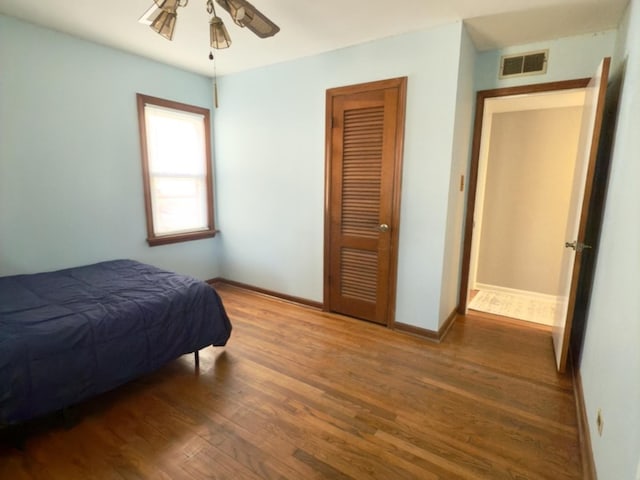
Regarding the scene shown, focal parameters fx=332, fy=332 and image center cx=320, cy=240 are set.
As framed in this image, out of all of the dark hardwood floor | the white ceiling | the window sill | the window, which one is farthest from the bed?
the white ceiling

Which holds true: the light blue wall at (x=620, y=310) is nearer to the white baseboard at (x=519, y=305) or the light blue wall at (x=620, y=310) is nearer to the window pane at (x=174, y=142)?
the white baseboard at (x=519, y=305)

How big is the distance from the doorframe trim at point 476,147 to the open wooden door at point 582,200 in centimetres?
26

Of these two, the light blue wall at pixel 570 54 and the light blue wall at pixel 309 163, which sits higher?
the light blue wall at pixel 570 54

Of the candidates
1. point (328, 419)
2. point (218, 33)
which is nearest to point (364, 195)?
point (218, 33)

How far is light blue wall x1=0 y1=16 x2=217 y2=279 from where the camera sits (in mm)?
2500

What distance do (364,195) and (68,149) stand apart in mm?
2550

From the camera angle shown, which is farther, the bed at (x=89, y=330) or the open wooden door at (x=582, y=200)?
the open wooden door at (x=582, y=200)

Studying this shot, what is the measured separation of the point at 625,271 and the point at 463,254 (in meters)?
1.90

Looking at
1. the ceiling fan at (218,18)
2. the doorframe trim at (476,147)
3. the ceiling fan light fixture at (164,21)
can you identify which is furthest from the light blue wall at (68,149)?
the doorframe trim at (476,147)

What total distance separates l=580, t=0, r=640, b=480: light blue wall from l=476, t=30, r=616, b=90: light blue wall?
379mm

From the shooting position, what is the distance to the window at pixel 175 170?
→ 3.37 m

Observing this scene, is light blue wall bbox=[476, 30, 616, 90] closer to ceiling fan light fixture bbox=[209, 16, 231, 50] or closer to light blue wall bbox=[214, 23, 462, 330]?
light blue wall bbox=[214, 23, 462, 330]

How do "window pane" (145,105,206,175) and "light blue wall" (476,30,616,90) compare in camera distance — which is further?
"window pane" (145,105,206,175)

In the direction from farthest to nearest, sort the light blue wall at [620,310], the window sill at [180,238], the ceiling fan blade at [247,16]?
the window sill at [180,238] < the ceiling fan blade at [247,16] < the light blue wall at [620,310]
